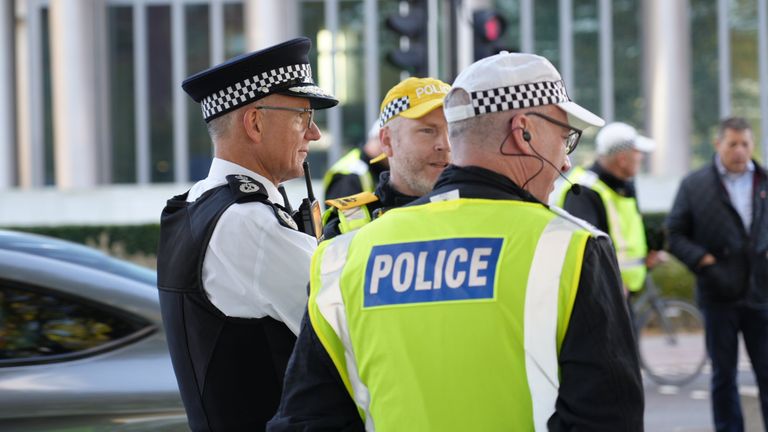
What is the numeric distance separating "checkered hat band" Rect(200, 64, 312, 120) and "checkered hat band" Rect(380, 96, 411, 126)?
46.0 inches

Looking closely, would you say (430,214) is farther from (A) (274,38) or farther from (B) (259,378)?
(A) (274,38)

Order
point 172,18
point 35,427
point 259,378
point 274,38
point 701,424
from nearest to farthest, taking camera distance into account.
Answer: point 259,378 → point 35,427 → point 701,424 → point 274,38 → point 172,18

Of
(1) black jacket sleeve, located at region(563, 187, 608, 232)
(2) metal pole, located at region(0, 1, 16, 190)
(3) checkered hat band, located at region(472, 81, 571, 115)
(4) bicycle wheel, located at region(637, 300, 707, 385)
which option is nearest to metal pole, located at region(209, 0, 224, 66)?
(2) metal pole, located at region(0, 1, 16, 190)

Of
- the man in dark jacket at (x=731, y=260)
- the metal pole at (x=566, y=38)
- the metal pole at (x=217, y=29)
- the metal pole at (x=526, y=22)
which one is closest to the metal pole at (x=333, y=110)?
the metal pole at (x=217, y=29)

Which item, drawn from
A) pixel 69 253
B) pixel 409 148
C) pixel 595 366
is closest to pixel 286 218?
pixel 595 366

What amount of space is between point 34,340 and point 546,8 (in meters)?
21.5

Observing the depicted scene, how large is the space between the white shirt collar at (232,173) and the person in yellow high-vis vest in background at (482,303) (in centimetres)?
76

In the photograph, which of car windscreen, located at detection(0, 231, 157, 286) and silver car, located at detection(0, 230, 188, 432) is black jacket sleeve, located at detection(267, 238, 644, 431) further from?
car windscreen, located at detection(0, 231, 157, 286)

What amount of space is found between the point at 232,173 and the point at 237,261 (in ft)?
1.12

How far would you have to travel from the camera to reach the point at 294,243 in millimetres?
2920

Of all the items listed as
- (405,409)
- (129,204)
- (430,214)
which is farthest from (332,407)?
(129,204)

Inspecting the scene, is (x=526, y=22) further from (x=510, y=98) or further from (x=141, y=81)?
(x=510, y=98)

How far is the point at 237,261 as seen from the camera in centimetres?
290

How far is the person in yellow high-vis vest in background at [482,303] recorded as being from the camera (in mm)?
2150
